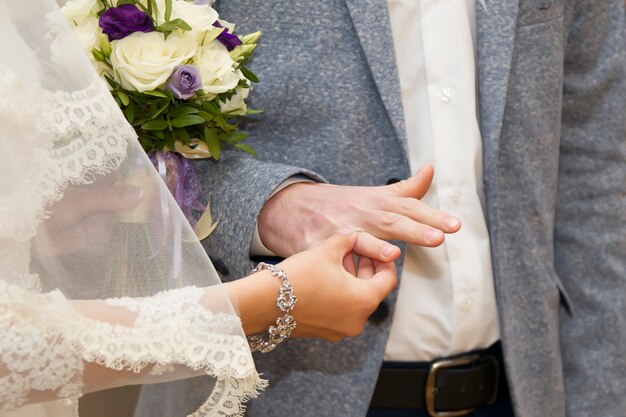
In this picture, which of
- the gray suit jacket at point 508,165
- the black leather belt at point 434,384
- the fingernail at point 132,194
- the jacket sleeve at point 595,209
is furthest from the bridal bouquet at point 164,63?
the jacket sleeve at point 595,209

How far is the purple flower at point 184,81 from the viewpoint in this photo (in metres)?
1.06

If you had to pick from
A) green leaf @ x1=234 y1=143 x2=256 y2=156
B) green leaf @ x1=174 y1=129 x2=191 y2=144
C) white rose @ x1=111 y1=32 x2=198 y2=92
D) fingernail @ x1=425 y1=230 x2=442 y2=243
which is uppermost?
white rose @ x1=111 y1=32 x2=198 y2=92

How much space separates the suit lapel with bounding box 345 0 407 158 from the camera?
47.3 inches

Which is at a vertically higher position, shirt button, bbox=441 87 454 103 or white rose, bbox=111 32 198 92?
white rose, bbox=111 32 198 92

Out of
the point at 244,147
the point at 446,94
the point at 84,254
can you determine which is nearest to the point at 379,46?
the point at 446,94

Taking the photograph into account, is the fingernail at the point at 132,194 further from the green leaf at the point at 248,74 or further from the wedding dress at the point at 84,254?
the green leaf at the point at 248,74

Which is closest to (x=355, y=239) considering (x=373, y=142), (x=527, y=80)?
(x=373, y=142)

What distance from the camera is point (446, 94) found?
4.15ft

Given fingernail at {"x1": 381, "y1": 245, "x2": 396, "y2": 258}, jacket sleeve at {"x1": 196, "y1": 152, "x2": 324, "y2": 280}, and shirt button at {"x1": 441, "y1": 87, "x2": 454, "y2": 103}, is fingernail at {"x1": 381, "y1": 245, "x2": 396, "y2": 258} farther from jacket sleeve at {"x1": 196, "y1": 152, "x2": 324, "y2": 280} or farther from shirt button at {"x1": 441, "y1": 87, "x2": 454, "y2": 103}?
shirt button at {"x1": 441, "y1": 87, "x2": 454, "y2": 103}

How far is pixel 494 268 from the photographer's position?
131 centimetres

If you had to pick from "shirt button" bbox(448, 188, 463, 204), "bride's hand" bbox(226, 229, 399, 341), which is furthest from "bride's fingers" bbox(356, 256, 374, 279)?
"shirt button" bbox(448, 188, 463, 204)

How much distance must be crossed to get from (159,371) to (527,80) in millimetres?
792

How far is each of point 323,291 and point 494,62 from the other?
505mm

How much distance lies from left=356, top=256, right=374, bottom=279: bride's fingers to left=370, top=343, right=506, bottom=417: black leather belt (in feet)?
0.78
